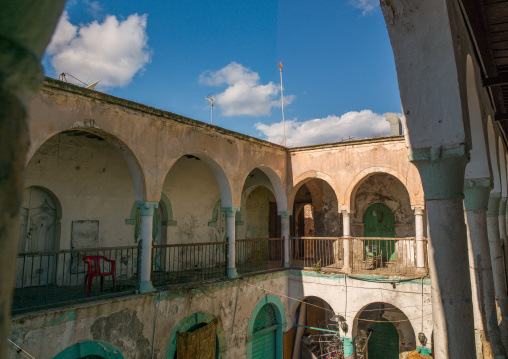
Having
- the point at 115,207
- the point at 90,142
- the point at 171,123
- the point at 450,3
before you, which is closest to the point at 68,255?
the point at 115,207

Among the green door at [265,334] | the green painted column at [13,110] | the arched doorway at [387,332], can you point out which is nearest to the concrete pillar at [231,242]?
the green door at [265,334]

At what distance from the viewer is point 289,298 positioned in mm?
11875

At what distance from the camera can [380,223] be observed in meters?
13.9

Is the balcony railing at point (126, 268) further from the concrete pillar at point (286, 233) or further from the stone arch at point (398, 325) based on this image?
the stone arch at point (398, 325)

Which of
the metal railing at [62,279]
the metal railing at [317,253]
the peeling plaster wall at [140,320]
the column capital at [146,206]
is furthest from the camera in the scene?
the metal railing at [317,253]

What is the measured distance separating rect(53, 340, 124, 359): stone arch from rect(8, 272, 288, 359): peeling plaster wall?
8cm

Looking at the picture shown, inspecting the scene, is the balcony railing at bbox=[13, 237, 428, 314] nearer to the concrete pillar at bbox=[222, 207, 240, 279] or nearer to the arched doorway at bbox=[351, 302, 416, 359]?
the concrete pillar at bbox=[222, 207, 240, 279]

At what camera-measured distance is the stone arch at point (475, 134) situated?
15.0 feet

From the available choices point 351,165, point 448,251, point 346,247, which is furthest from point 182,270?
point 448,251

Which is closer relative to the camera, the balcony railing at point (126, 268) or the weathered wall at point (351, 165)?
the balcony railing at point (126, 268)

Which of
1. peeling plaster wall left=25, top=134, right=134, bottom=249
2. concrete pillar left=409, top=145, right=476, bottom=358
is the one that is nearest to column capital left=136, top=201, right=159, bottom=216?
peeling plaster wall left=25, top=134, right=134, bottom=249

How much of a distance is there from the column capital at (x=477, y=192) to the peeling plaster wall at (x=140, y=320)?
5923 millimetres

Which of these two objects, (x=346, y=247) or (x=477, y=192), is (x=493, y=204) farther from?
(x=346, y=247)

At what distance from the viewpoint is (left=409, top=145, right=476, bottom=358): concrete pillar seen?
322cm
